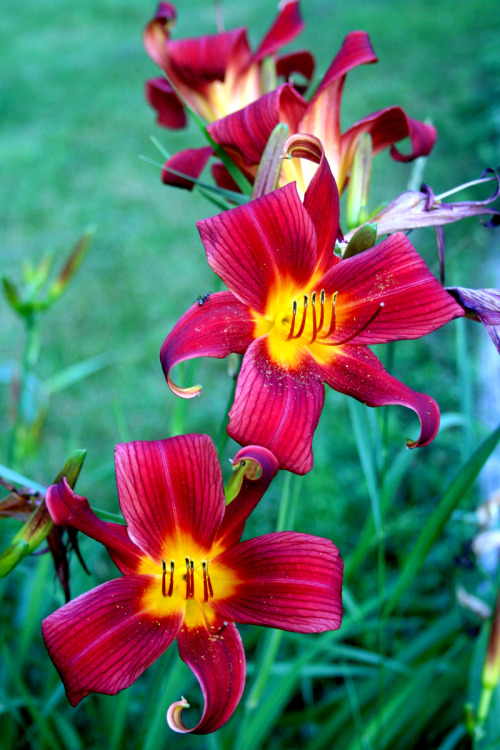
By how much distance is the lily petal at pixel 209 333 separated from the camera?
55 centimetres

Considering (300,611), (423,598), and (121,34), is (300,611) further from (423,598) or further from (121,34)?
(121,34)

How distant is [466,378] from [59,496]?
68 centimetres

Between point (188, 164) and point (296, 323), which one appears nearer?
point (296, 323)

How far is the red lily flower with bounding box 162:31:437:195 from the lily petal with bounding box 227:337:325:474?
0.23 metres

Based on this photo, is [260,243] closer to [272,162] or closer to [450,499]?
[272,162]

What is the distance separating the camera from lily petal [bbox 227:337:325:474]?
531 millimetres

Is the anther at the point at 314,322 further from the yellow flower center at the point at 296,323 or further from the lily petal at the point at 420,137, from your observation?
the lily petal at the point at 420,137

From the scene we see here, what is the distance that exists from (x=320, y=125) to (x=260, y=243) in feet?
0.66

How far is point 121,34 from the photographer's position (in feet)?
20.3

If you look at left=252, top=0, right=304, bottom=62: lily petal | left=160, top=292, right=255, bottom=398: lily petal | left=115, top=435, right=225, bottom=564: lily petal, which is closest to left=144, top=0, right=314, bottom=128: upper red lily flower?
left=252, top=0, right=304, bottom=62: lily petal

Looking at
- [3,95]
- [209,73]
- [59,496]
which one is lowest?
Result: [59,496]

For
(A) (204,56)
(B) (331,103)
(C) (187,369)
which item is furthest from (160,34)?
(C) (187,369)

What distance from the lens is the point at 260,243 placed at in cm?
58

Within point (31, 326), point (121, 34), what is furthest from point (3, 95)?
point (31, 326)
